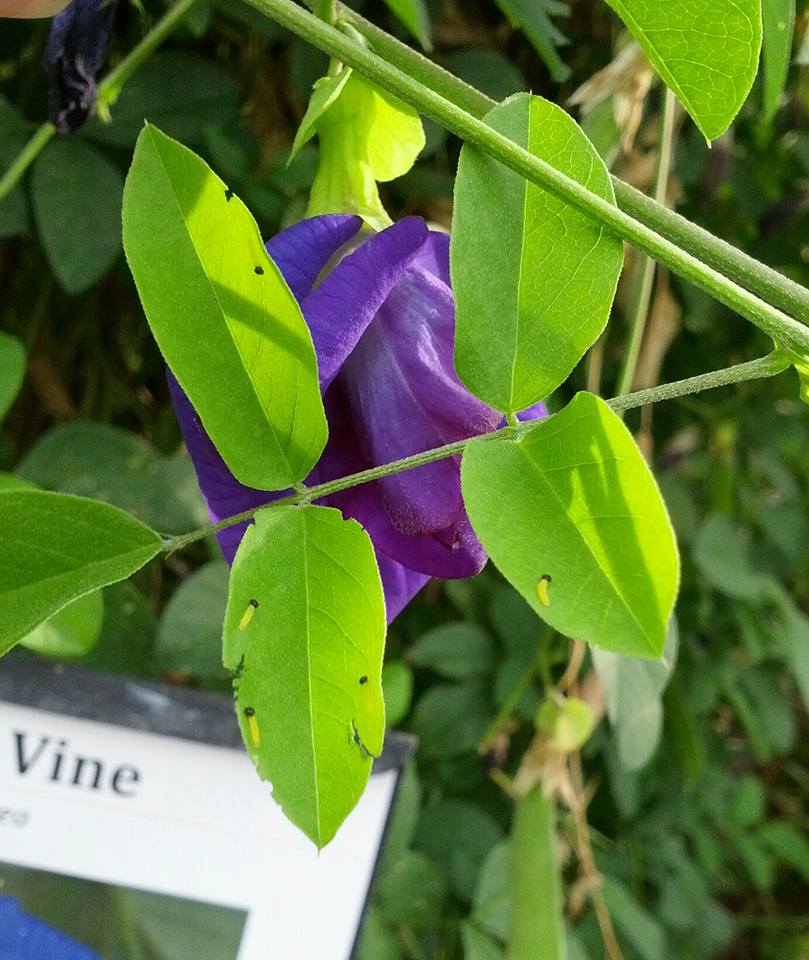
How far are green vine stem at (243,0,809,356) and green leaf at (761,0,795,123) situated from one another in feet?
0.65

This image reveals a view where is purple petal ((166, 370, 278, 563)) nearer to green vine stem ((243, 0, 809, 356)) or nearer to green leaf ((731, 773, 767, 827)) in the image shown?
green vine stem ((243, 0, 809, 356))

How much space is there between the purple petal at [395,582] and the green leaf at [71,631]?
0.71ft

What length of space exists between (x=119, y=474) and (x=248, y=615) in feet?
1.30

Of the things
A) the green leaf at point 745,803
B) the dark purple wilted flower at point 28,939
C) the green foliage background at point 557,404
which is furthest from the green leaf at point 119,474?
the green leaf at point 745,803

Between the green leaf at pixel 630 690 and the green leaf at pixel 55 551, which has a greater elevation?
the green leaf at pixel 55 551

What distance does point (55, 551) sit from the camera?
1.10ft

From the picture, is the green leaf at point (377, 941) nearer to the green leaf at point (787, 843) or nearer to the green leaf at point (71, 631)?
the green leaf at point (71, 631)

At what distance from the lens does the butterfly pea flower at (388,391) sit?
356mm

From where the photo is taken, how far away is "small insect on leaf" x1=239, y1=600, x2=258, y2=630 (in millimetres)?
320

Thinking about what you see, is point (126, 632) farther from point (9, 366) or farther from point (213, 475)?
point (213, 475)

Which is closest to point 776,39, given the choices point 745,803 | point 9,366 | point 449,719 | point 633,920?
point 9,366

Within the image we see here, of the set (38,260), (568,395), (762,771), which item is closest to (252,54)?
(38,260)

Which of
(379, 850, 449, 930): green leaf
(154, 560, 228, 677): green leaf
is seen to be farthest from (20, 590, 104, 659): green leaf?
(379, 850, 449, 930): green leaf

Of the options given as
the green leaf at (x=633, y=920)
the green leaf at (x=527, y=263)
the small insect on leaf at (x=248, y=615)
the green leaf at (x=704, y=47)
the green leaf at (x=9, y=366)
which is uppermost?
the green leaf at (x=704, y=47)
